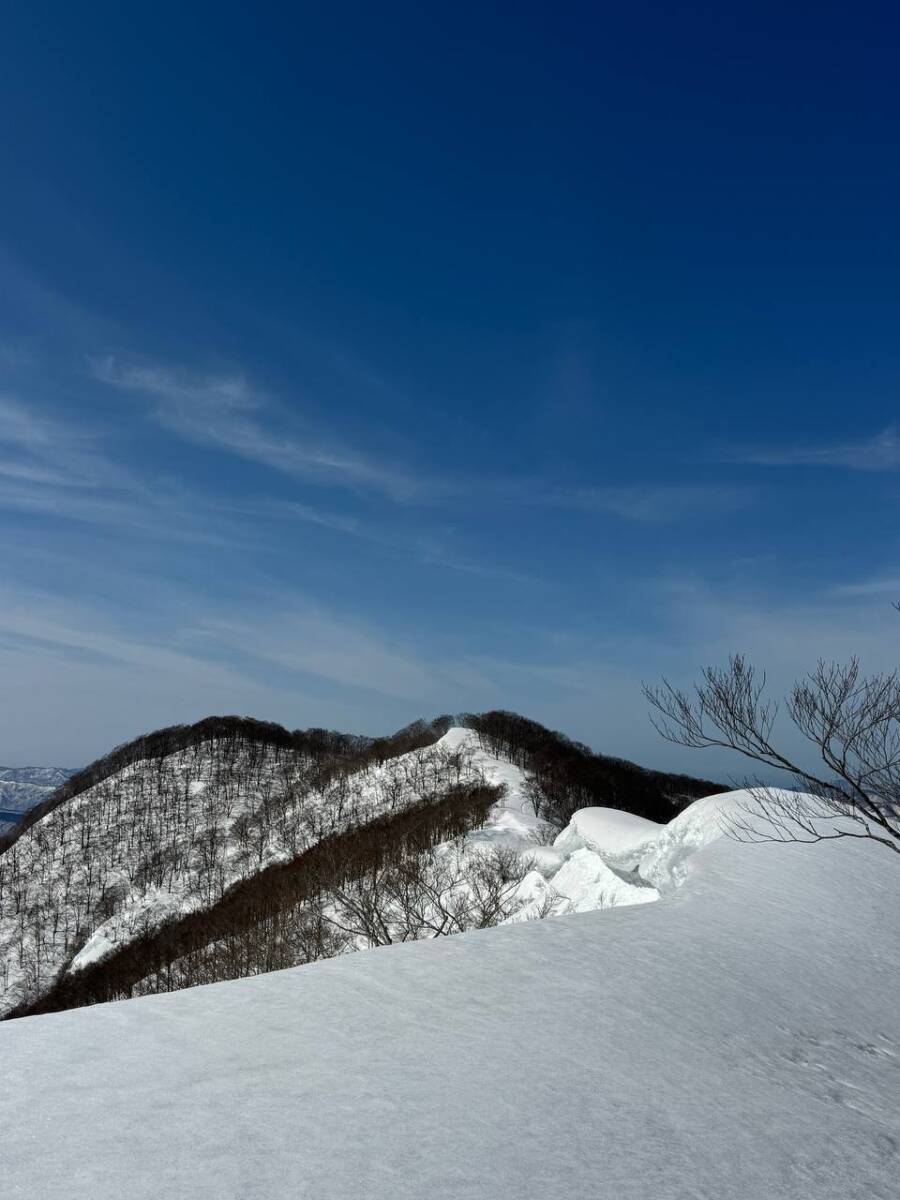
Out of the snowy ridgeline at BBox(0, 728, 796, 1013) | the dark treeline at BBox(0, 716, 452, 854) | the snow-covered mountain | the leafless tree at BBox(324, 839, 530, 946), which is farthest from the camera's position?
the dark treeline at BBox(0, 716, 452, 854)

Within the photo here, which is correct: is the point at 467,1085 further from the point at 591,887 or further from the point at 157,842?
the point at 157,842

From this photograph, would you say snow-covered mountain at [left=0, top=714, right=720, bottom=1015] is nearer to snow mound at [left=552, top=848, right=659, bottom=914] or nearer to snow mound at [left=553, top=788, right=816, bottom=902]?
snow mound at [left=552, top=848, right=659, bottom=914]

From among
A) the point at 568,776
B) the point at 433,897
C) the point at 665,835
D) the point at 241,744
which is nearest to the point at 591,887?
the point at 665,835

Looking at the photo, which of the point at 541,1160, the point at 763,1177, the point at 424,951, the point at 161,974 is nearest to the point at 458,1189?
the point at 541,1160

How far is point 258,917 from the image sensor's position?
4797 centimetres

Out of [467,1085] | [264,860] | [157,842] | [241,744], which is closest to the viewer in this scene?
[467,1085]

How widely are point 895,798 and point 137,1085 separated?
14.8 m

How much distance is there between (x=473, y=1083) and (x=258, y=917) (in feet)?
154

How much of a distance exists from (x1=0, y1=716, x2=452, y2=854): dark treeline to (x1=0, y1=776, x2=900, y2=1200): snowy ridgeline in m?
85.9

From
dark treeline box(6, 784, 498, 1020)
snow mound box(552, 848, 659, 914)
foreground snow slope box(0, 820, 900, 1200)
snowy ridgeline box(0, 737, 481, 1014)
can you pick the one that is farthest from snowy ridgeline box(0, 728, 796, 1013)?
foreground snow slope box(0, 820, 900, 1200)

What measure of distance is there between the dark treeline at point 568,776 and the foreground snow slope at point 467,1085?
5194cm

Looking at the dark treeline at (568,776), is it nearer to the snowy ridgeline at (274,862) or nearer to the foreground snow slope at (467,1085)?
the snowy ridgeline at (274,862)

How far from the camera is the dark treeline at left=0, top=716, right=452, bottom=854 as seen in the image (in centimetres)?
9844

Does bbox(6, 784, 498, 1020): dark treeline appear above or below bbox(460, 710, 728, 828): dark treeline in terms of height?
below
